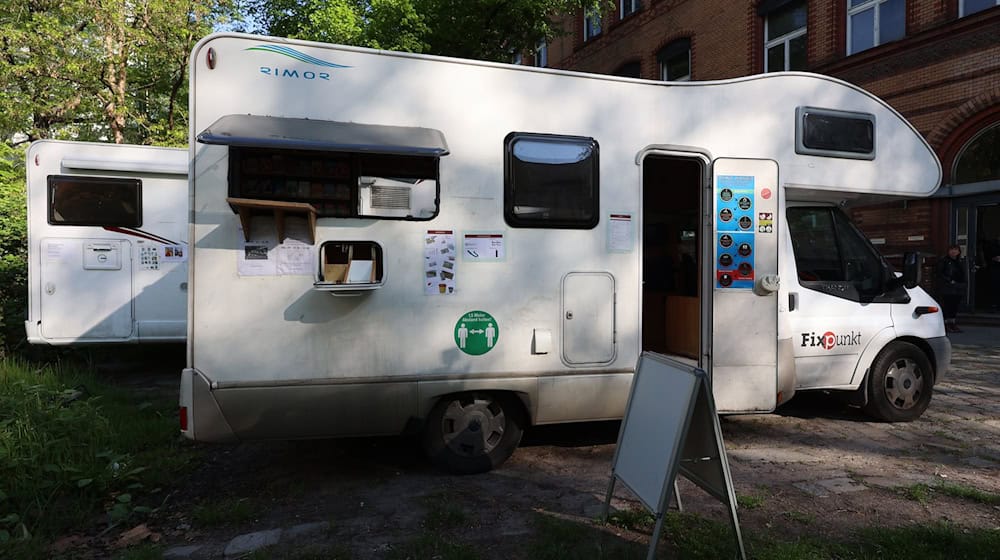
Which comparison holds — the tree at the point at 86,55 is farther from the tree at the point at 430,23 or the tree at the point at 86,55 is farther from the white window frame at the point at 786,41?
the white window frame at the point at 786,41

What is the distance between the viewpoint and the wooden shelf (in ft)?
11.3

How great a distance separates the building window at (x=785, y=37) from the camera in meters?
14.2

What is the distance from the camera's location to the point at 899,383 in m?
5.41

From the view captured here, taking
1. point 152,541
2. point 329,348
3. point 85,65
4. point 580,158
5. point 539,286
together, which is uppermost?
point 85,65

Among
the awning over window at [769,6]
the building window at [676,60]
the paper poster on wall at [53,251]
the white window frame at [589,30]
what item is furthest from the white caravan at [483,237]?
the white window frame at [589,30]

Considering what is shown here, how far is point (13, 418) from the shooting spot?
14.5 ft

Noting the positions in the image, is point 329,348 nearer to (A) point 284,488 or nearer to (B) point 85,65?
(A) point 284,488

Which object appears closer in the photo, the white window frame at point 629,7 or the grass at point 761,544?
the grass at point 761,544

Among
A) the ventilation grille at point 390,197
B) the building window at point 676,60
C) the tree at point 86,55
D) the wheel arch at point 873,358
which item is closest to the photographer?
the ventilation grille at point 390,197

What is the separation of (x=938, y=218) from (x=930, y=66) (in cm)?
311

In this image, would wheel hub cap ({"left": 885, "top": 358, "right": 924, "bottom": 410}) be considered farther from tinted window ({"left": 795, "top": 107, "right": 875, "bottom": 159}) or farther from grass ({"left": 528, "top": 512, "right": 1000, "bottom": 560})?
grass ({"left": 528, "top": 512, "right": 1000, "bottom": 560})

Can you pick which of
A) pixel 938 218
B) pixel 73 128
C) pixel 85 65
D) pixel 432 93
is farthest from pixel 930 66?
pixel 73 128

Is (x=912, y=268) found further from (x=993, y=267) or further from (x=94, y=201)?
(x=993, y=267)

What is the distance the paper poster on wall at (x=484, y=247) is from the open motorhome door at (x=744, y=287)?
1.76 metres
